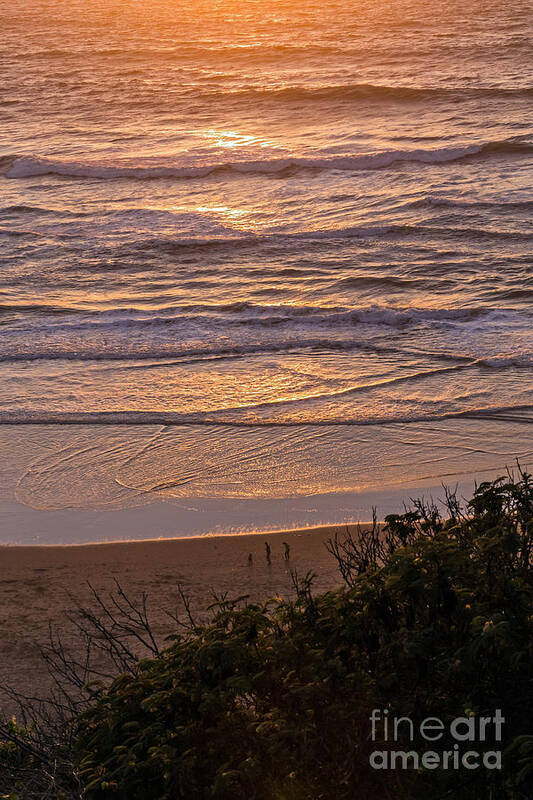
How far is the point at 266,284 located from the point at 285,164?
8.95 meters

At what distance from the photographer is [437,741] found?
10.4 ft

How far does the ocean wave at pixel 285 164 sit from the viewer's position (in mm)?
22422

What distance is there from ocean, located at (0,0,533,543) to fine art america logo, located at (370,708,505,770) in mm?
4197

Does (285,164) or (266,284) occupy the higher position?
(285,164)

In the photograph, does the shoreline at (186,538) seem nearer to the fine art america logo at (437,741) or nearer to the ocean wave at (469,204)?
the fine art america logo at (437,741)

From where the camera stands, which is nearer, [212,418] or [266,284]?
[212,418]

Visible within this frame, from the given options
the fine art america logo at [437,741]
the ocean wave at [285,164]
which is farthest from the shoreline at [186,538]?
the ocean wave at [285,164]

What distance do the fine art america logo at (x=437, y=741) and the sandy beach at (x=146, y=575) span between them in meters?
2.76

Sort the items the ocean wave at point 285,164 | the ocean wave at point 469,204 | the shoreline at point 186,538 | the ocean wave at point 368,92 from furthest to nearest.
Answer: the ocean wave at point 368,92, the ocean wave at point 285,164, the ocean wave at point 469,204, the shoreline at point 186,538

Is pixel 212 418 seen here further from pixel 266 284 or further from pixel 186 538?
pixel 266 284

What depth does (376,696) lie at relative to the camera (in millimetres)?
3275

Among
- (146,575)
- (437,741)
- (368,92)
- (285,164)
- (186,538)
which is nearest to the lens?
(437,741)

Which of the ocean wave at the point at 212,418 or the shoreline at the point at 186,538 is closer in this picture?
the shoreline at the point at 186,538

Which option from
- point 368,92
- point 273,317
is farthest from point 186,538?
point 368,92
